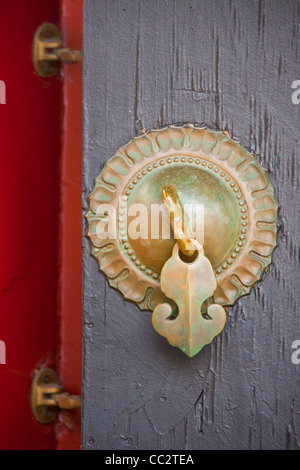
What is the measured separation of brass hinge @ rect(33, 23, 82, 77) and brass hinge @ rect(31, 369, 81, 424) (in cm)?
41

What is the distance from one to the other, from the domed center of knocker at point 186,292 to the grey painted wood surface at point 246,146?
33 mm

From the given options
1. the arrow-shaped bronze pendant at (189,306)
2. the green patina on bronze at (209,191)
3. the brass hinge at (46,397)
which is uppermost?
the green patina on bronze at (209,191)

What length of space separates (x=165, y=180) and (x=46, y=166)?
0.92 feet

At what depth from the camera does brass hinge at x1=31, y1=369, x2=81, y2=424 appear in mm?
726

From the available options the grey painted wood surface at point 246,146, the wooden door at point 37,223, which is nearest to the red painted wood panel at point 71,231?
the wooden door at point 37,223

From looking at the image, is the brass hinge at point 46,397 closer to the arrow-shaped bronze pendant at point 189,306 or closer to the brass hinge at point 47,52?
the arrow-shaped bronze pendant at point 189,306

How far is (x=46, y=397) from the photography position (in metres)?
0.74

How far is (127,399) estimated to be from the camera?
517 millimetres

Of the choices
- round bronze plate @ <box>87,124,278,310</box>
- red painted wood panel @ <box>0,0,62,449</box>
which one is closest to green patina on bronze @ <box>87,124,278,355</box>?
round bronze plate @ <box>87,124,278,310</box>

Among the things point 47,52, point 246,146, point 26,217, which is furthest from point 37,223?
point 246,146

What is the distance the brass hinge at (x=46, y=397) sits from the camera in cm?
73

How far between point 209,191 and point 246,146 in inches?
2.2
